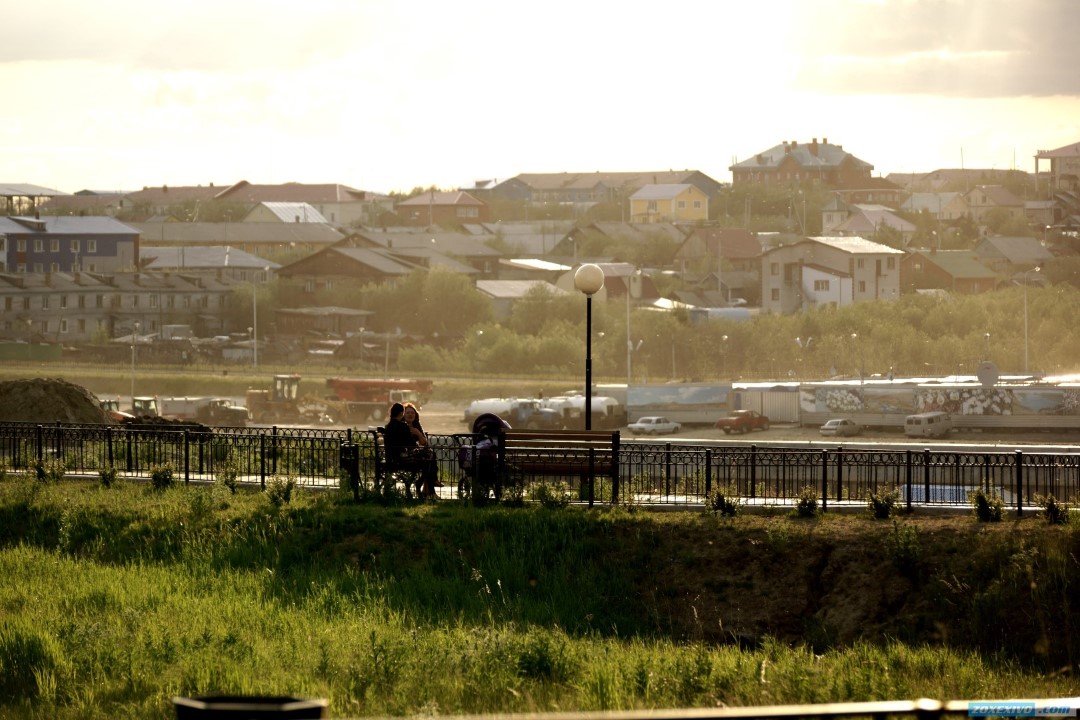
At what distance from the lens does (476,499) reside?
618 inches

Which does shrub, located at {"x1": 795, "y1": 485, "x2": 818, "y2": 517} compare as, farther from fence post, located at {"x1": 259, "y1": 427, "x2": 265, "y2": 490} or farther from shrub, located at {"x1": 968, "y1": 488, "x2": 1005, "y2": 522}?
fence post, located at {"x1": 259, "y1": 427, "x2": 265, "y2": 490}

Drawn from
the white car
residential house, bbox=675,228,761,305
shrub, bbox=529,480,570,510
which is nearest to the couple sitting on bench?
shrub, bbox=529,480,570,510

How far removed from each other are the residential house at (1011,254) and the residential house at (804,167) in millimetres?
35472

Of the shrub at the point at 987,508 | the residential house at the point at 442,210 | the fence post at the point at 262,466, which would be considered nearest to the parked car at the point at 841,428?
the fence post at the point at 262,466

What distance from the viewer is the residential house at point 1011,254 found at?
303 ft

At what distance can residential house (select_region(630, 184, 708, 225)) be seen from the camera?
118 m

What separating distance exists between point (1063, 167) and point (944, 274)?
52.4 m

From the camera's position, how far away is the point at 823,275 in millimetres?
77625

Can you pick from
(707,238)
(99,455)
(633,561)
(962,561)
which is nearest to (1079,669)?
(962,561)

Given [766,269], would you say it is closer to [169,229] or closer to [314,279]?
[314,279]

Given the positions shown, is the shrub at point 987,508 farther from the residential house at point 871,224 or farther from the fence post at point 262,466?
the residential house at point 871,224

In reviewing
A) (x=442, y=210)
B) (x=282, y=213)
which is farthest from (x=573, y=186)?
(x=282, y=213)

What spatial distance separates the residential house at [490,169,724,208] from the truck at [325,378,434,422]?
272 ft

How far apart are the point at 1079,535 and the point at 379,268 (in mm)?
68909
